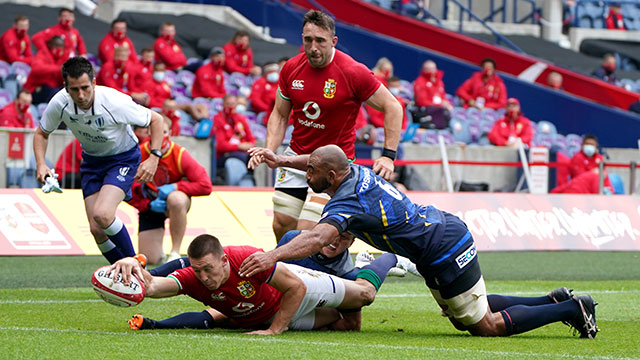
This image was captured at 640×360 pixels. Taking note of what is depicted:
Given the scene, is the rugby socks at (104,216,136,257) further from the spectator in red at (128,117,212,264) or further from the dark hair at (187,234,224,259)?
the dark hair at (187,234,224,259)

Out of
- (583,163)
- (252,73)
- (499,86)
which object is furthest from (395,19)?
(583,163)

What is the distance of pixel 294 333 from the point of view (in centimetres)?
716

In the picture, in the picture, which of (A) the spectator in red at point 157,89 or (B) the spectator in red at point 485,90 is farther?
(B) the spectator in red at point 485,90

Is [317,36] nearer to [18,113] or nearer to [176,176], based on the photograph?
[176,176]

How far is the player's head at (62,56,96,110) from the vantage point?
8.59m

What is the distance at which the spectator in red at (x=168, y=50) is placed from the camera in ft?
67.9

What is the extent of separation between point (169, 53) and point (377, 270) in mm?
13639

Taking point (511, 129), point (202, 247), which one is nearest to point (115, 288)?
point (202, 247)

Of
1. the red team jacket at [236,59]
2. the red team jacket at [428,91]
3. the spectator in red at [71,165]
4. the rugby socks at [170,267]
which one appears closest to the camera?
the rugby socks at [170,267]

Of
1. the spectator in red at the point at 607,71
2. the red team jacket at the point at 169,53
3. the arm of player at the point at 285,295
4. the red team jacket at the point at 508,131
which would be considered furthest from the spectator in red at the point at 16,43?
the spectator in red at the point at 607,71

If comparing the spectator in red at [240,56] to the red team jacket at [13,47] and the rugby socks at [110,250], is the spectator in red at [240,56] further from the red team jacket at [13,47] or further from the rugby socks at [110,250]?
the rugby socks at [110,250]

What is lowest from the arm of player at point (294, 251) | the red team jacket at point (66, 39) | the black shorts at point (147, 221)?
the black shorts at point (147, 221)

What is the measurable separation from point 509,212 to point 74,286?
787 cm

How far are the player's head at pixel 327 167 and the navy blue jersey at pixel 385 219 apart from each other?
68 mm
